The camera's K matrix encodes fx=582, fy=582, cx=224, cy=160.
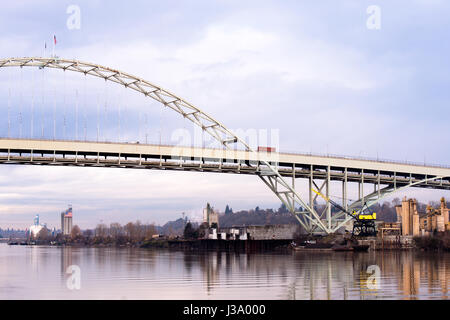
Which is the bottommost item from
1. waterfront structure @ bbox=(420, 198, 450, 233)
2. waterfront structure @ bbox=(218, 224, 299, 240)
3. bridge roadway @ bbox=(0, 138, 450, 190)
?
waterfront structure @ bbox=(218, 224, 299, 240)

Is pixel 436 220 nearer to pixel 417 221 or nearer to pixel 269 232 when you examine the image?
pixel 417 221

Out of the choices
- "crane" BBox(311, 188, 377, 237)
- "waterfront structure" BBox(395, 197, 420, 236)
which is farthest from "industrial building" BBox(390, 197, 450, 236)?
"crane" BBox(311, 188, 377, 237)

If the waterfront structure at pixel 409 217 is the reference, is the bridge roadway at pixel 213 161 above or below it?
above

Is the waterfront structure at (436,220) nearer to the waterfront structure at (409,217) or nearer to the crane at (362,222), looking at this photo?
the waterfront structure at (409,217)

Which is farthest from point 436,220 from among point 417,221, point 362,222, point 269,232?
point 269,232

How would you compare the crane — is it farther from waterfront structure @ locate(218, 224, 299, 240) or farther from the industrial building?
waterfront structure @ locate(218, 224, 299, 240)

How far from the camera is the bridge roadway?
6800cm

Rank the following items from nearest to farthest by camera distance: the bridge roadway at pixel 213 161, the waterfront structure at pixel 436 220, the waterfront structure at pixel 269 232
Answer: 1. the bridge roadway at pixel 213 161
2. the waterfront structure at pixel 436 220
3. the waterfront structure at pixel 269 232

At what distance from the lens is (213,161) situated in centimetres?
7788

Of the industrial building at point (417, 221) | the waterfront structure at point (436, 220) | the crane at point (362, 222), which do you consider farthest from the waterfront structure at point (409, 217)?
the crane at point (362, 222)

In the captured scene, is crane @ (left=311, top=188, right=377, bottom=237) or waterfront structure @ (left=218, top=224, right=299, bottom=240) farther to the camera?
waterfront structure @ (left=218, top=224, right=299, bottom=240)

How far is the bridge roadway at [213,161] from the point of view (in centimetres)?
6800
